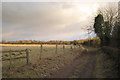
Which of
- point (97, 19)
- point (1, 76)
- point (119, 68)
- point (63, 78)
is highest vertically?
point (97, 19)

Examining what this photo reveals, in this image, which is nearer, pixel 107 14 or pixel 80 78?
pixel 80 78

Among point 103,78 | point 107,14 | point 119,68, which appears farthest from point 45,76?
point 107,14

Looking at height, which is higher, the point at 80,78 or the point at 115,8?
the point at 115,8

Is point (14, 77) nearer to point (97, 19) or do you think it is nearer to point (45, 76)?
A: point (45, 76)

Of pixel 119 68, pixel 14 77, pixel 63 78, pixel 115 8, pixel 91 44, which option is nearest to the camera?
pixel 119 68

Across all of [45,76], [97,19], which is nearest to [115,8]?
[97,19]

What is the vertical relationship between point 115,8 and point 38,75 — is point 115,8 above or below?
above

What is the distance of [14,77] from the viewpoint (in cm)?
708

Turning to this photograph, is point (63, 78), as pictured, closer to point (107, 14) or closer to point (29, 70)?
point (29, 70)

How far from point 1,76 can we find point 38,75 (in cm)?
274

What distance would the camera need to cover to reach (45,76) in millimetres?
8367

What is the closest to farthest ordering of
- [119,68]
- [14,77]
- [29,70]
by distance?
[119,68], [14,77], [29,70]

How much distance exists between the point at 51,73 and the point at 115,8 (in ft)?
89.5

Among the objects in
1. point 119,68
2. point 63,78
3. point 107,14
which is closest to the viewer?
point 119,68
